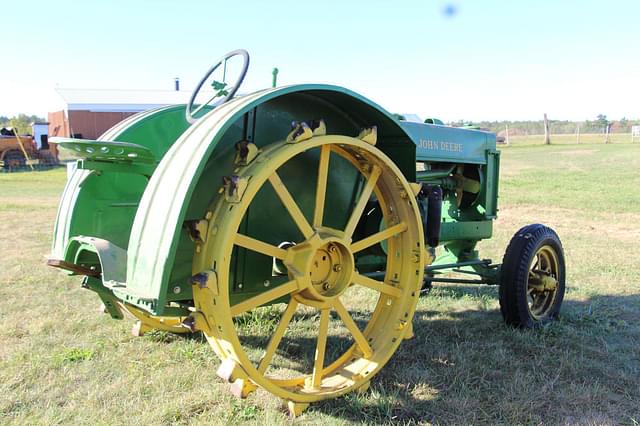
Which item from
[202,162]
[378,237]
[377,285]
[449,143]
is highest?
[449,143]

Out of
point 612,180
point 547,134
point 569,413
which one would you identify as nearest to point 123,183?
point 569,413

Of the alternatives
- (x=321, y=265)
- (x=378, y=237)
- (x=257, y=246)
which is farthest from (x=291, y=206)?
(x=378, y=237)

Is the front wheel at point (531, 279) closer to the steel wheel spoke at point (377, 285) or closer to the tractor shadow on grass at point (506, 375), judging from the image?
the tractor shadow on grass at point (506, 375)

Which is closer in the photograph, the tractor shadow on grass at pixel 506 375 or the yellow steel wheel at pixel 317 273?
the yellow steel wheel at pixel 317 273

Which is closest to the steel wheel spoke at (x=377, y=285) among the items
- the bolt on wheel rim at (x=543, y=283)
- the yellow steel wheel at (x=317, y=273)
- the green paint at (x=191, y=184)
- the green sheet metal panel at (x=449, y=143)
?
the yellow steel wheel at (x=317, y=273)

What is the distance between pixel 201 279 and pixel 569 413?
200cm

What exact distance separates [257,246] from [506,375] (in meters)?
1.73

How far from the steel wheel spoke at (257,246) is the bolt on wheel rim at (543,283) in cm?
231

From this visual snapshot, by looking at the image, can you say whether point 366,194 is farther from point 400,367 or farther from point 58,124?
point 58,124

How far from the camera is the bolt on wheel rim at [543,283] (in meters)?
4.26

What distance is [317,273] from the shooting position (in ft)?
9.50

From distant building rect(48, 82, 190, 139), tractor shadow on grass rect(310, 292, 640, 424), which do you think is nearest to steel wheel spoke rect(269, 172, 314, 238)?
tractor shadow on grass rect(310, 292, 640, 424)

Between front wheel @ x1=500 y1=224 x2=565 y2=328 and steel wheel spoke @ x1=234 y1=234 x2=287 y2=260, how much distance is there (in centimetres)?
198

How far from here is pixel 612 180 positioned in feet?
50.3
